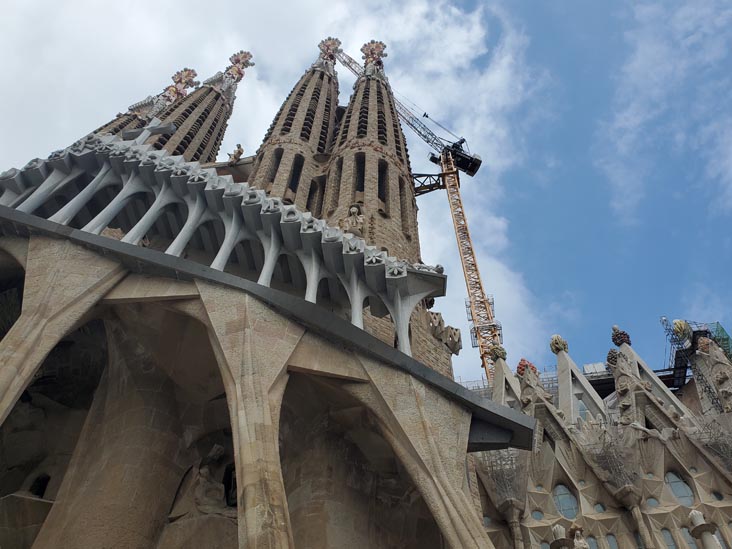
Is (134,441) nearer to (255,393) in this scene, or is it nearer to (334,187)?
(255,393)

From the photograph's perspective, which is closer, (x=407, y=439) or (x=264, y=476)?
(x=264, y=476)

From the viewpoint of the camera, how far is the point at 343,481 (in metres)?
9.70

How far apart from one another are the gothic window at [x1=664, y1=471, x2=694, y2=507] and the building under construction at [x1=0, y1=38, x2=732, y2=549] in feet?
0.09

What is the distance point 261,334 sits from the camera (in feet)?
29.0

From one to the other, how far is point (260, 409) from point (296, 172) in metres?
16.7

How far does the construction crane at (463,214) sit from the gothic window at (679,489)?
55.6 feet

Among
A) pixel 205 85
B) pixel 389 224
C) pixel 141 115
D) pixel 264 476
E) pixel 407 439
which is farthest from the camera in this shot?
pixel 205 85

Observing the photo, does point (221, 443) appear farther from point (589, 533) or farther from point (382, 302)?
point (589, 533)

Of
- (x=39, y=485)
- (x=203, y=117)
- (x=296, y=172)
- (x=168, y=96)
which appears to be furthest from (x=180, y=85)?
(x=39, y=485)

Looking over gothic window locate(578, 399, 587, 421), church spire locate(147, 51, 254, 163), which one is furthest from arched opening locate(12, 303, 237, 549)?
church spire locate(147, 51, 254, 163)

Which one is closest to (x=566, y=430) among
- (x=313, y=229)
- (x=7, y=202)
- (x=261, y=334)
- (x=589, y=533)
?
(x=589, y=533)

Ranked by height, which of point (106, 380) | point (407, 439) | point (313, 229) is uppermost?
point (313, 229)

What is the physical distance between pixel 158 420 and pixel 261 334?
9.78 feet

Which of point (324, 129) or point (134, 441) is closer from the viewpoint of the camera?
point (134, 441)
